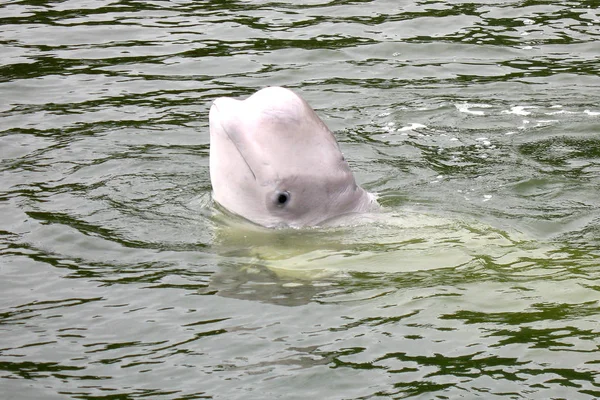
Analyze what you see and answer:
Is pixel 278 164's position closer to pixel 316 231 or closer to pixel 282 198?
pixel 282 198

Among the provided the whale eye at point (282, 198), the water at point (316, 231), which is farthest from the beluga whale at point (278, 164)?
the water at point (316, 231)

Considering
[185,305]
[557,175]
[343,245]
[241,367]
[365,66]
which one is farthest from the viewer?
[365,66]

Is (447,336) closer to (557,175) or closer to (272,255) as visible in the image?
(272,255)

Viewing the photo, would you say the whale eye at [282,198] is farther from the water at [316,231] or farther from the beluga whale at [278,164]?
the water at [316,231]

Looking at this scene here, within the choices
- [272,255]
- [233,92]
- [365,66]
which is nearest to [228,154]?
[272,255]

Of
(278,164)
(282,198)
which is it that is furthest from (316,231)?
(278,164)

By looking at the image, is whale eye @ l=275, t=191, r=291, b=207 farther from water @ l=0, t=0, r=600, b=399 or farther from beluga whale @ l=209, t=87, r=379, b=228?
water @ l=0, t=0, r=600, b=399

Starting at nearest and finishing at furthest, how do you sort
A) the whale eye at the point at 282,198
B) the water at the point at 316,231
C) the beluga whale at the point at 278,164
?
the water at the point at 316,231, the beluga whale at the point at 278,164, the whale eye at the point at 282,198

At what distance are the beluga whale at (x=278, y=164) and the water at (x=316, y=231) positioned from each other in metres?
0.26

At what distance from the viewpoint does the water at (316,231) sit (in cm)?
649

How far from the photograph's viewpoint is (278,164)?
27.9 ft

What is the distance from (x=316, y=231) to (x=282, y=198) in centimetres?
36

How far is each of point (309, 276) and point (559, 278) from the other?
1.69 meters

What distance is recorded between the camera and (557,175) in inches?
393
